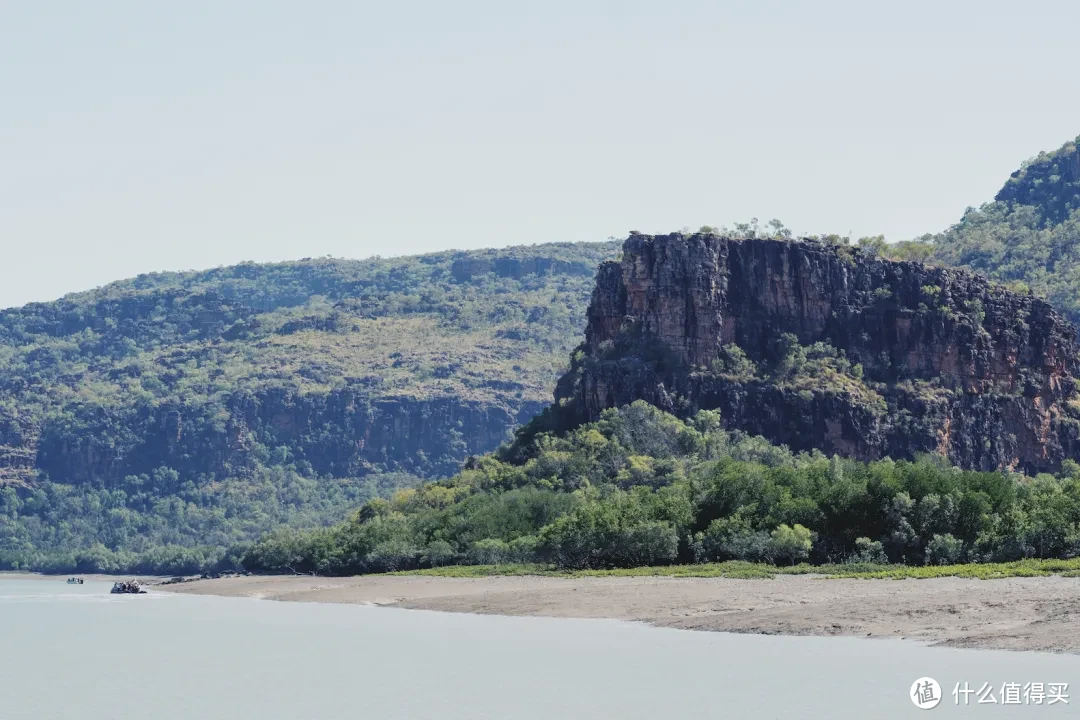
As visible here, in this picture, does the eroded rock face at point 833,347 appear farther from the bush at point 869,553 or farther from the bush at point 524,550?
the bush at point 869,553

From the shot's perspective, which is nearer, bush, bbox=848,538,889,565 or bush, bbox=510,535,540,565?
bush, bbox=848,538,889,565

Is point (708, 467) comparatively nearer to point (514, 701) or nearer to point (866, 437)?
point (866, 437)

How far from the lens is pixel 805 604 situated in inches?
2899

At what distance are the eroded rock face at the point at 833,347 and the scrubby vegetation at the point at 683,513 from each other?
508 cm

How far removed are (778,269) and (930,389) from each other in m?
16.9

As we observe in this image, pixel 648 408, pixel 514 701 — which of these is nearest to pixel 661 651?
pixel 514 701

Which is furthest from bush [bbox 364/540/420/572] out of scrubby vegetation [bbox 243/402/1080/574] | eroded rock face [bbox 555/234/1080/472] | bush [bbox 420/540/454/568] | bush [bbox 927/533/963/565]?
bush [bbox 927/533/963/565]

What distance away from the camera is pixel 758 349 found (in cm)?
15800

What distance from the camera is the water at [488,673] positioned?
175 feet

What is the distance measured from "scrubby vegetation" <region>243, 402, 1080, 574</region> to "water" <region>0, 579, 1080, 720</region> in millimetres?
20167

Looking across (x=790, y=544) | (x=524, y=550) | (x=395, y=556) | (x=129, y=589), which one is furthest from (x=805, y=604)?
(x=129, y=589)

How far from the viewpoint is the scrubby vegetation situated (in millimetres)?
91375

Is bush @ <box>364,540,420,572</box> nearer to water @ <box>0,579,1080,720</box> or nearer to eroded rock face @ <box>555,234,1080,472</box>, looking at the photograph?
eroded rock face @ <box>555,234,1080,472</box>

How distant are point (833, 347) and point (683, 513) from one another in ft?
188
